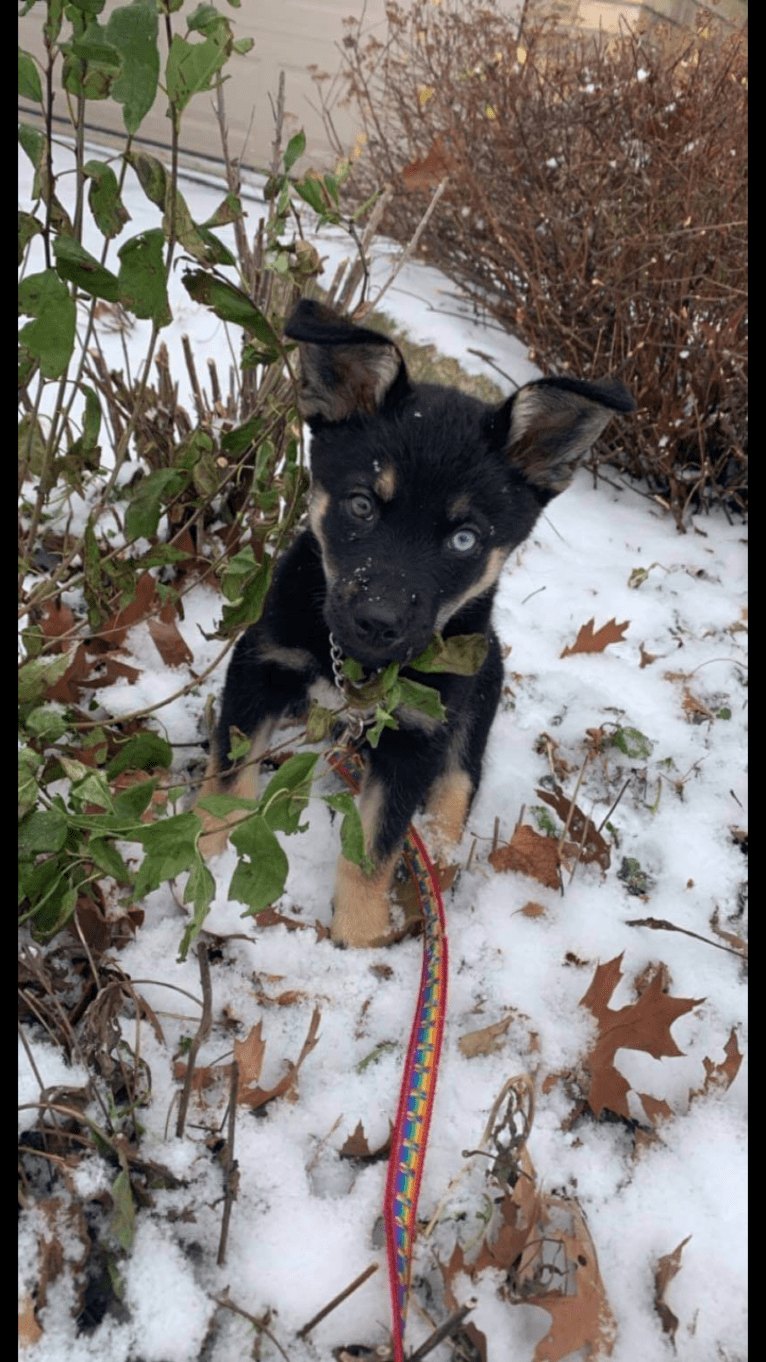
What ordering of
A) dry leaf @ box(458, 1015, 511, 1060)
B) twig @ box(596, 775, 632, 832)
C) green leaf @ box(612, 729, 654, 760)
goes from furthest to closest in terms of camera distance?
1. green leaf @ box(612, 729, 654, 760)
2. twig @ box(596, 775, 632, 832)
3. dry leaf @ box(458, 1015, 511, 1060)

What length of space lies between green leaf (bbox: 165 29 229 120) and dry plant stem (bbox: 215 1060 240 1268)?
1480mm

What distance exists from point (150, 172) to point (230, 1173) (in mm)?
1636

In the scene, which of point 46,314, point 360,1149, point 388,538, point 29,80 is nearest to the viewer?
point 46,314

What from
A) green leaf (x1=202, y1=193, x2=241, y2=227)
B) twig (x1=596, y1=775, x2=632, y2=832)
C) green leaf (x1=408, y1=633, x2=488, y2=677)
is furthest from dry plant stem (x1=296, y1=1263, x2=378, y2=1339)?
green leaf (x1=202, y1=193, x2=241, y2=227)

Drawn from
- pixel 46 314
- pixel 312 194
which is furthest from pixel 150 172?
pixel 312 194

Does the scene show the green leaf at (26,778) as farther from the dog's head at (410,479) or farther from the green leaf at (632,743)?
the green leaf at (632,743)

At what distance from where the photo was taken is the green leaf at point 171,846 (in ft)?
4.23

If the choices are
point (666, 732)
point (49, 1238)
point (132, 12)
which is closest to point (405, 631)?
point (132, 12)

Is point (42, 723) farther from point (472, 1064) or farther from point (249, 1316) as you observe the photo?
point (472, 1064)

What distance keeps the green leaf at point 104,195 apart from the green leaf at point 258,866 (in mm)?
894

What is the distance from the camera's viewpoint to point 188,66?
1.27 m

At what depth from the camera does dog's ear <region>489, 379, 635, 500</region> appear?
1977 mm

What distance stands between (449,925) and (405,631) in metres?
0.92

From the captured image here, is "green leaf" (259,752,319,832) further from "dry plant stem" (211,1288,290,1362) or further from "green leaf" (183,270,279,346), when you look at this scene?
"dry plant stem" (211,1288,290,1362)
